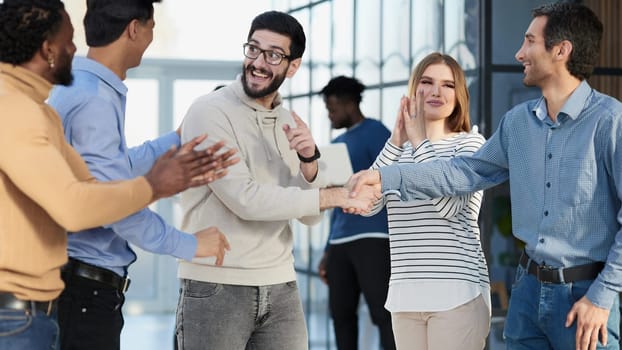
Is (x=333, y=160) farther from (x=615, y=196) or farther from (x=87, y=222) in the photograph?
(x=87, y=222)

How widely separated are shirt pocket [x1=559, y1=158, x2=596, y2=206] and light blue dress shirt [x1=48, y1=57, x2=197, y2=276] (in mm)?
1064

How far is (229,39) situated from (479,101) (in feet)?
24.0

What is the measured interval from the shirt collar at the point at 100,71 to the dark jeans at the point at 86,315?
52 centimetres

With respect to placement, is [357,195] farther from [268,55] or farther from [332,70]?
[332,70]

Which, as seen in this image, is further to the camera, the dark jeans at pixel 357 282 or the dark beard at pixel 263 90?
the dark jeans at pixel 357 282

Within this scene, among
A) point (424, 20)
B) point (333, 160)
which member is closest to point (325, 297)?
point (424, 20)

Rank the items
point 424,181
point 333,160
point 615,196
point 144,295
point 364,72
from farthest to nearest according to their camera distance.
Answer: point 144,295, point 364,72, point 333,160, point 424,181, point 615,196

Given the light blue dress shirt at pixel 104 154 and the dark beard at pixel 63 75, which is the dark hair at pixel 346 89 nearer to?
the light blue dress shirt at pixel 104 154

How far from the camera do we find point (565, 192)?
2.96 m

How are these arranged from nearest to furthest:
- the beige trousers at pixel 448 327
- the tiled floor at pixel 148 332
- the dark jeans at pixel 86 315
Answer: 1. the dark jeans at pixel 86 315
2. the beige trousers at pixel 448 327
3. the tiled floor at pixel 148 332

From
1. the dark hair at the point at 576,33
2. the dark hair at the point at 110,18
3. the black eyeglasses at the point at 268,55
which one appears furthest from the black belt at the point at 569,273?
the dark hair at the point at 110,18

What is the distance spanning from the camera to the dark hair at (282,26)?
10.8 ft

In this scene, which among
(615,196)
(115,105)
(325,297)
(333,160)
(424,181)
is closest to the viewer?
(115,105)

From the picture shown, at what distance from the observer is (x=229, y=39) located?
13070 millimetres
